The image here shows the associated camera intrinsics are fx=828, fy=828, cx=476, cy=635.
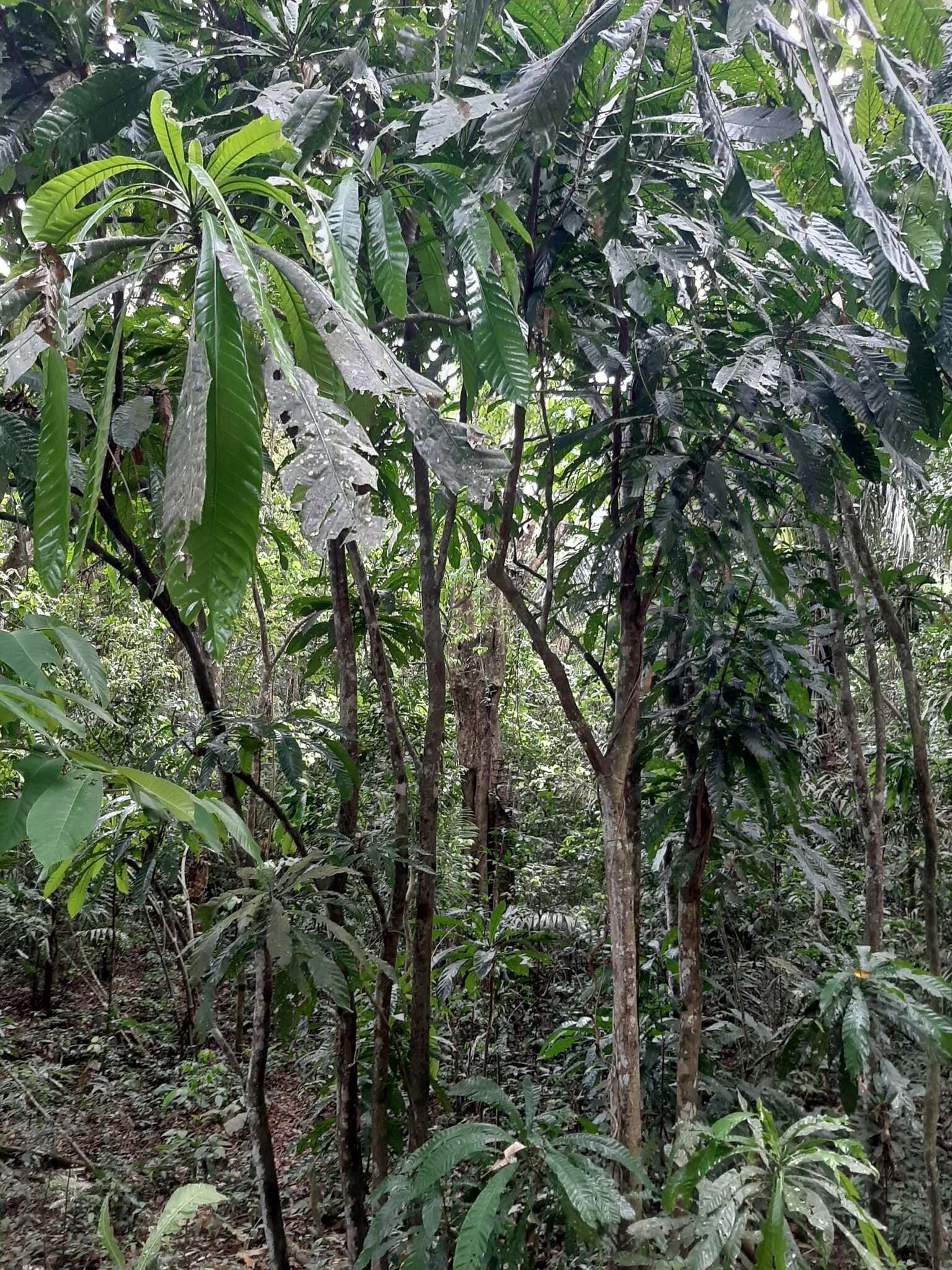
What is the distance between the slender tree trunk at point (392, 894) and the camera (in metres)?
1.78

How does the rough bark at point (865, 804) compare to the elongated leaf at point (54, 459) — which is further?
the rough bark at point (865, 804)

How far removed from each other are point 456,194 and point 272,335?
0.57 m

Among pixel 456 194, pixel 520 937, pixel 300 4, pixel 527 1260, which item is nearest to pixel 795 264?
pixel 456 194

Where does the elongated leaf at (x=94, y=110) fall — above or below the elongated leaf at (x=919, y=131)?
above

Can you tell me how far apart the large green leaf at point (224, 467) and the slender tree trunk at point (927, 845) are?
1579 mm

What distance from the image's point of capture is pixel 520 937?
304cm

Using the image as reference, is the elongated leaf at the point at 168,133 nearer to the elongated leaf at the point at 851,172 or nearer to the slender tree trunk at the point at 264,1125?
the elongated leaf at the point at 851,172

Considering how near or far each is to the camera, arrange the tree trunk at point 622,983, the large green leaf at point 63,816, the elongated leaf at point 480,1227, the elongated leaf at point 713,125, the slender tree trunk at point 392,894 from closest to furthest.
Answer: the large green leaf at point 63,816
the elongated leaf at point 713,125
the elongated leaf at point 480,1227
the tree trunk at point 622,983
the slender tree trunk at point 392,894

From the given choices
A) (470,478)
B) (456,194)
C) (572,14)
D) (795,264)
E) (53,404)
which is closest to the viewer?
(53,404)

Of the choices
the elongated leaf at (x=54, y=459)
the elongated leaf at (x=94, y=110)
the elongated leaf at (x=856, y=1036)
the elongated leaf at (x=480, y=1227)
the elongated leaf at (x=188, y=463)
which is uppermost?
the elongated leaf at (x=94, y=110)

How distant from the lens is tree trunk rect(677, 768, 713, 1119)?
5.91 feet

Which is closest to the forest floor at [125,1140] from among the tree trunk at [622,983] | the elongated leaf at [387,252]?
the tree trunk at [622,983]

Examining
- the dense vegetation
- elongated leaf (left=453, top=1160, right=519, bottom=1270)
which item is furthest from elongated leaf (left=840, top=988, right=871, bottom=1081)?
elongated leaf (left=453, top=1160, right=519, bottom=1270)

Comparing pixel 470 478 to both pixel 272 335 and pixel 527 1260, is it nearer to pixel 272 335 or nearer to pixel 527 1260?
pixel 272 335
